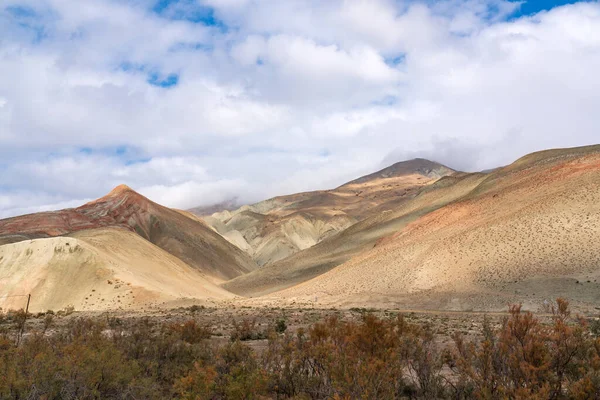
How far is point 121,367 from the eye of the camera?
790 cm

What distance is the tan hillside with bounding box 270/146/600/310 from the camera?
107 ft

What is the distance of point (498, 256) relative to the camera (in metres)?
38.2

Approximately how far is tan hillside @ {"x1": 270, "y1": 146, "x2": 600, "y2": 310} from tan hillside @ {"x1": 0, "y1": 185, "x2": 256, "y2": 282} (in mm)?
44491

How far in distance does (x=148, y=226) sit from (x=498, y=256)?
72.9 meters

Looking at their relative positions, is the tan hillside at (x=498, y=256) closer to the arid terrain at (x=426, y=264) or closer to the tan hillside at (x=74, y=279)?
the arid terrain at (x=426, y=264)

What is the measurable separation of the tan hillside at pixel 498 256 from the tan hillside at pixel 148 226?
44.5m

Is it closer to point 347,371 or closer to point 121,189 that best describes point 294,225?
point 121,189

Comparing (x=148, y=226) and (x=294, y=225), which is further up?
(x=148, y=226)

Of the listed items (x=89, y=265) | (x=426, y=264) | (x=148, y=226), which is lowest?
(x=426, y=264)

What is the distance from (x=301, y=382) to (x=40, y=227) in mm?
75911

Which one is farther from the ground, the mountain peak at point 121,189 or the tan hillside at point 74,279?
the mountain peak at point 121,189

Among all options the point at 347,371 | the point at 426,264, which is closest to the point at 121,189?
the point at 426,264

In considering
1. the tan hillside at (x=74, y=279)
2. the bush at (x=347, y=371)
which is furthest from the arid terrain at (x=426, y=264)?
the bush at (x=347, y=371)

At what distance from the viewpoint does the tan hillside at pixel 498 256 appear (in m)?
32.6
